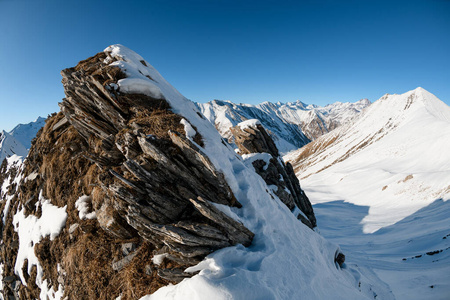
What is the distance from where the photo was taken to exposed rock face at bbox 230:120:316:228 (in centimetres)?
2174

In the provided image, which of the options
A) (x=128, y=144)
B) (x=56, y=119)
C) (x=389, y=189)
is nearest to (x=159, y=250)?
(x=128, y=144)

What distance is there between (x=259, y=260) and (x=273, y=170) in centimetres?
1565

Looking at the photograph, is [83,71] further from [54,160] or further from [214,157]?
[214,157]

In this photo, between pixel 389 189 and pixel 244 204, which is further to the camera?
pixel 389 189

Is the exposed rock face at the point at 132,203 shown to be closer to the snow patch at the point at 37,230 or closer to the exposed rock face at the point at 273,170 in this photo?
the snow patch at the point at 37,230

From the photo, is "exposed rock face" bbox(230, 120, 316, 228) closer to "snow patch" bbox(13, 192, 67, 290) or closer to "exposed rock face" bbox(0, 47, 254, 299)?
"exposed rock face" bbox(0, 47, 254, 299)

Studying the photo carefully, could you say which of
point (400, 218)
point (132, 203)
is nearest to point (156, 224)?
point (132, 203)

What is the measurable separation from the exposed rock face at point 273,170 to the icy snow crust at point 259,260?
278 inches

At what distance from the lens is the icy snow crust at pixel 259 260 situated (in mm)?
7508

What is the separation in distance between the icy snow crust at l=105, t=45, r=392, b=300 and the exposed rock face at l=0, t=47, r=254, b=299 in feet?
1.98

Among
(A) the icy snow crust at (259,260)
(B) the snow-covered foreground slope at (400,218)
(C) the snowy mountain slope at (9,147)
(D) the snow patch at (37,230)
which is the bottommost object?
(B) the snow-covered foreground slope at (400,218)

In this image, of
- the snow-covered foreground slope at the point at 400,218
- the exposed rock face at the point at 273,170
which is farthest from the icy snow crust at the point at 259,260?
the exposed rock face at the point at 273,170

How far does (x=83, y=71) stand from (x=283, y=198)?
70.6 feet

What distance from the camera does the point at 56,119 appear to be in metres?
19.8
